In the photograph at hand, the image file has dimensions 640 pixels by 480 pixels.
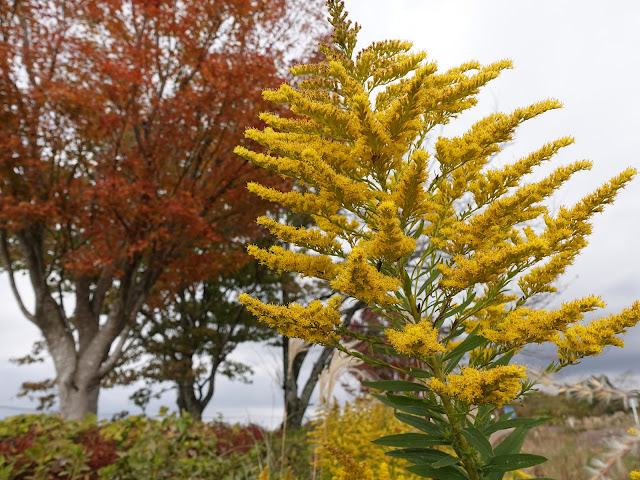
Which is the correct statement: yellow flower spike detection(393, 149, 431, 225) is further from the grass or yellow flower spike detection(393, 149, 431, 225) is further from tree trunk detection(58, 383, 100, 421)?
tree trunk detection(58, 383, 100, 421)

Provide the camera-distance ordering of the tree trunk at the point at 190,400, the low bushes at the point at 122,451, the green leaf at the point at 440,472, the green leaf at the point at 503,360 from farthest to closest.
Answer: the tree trunk at the point at 190,400, the low bushes at the point at 122,451, the green leaf at the point at 503,360, the green leaf at the point at 440,472

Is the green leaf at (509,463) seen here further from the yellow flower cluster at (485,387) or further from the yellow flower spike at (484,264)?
the yellow flower spike at (484,264)

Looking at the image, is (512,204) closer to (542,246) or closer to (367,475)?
(542,246)

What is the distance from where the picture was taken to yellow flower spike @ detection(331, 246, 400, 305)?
1.91 metres

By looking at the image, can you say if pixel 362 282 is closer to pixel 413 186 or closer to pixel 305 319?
pixel 305 319

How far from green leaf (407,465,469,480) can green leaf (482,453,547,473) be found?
0.37 ft

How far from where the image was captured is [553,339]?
6.99 feet

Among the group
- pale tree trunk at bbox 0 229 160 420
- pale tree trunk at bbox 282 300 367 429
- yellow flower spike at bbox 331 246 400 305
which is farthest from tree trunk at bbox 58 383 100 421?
yellow flower spike at bbox 331 246 400 305

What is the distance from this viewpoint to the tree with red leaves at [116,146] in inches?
425

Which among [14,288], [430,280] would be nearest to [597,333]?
[430,280]

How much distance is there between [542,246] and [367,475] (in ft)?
5.35

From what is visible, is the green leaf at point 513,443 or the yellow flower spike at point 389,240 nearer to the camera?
the yellow flower spike at point 389,240

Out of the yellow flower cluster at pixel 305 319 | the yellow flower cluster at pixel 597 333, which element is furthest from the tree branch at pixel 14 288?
the yellow flower cluster at pixel 597 333

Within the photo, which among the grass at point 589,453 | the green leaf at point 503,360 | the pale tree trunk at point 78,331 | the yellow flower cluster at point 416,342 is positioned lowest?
the grass at point 589,453
